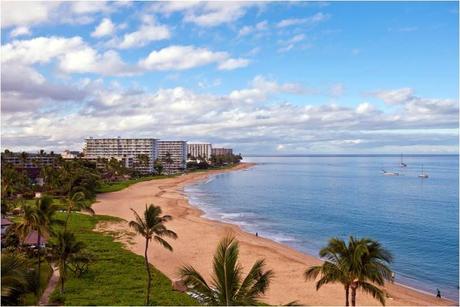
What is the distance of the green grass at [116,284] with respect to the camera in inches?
979

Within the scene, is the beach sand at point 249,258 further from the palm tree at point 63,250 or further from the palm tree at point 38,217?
the palm tree at point 38,217

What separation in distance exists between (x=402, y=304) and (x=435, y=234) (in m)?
30.1

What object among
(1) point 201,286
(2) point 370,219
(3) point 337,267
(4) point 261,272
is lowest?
(2) point 370,219

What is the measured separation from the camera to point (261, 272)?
39.6ft

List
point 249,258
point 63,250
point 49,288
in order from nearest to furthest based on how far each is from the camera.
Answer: point 63,250 < point 49,288 < point 249,258

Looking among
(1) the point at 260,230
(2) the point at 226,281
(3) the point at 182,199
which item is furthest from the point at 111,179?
(2) the point at 226,281

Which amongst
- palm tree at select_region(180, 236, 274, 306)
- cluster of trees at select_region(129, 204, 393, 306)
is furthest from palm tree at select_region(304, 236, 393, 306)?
palm tree at select_region(180, 236, 274, 306)

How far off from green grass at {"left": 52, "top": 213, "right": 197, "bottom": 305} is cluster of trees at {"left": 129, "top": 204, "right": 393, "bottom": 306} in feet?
4.27

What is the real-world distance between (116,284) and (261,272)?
18.4 meters

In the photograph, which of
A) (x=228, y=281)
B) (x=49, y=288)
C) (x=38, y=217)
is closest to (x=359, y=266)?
(x=228, y=281)

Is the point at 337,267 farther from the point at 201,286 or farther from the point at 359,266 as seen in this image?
the point at 201,286

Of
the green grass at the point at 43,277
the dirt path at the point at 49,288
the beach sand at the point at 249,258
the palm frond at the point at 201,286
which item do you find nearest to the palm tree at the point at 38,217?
the green grass at the point at 43,277

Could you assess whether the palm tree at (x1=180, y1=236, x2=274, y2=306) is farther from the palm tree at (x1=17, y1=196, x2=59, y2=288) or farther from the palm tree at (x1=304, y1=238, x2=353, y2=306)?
the palm tree at (x1=17, y1=196, x2=59, y2=288)

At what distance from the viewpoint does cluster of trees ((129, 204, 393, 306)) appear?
10.8 metres
